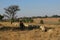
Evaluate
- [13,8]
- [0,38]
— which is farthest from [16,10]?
[0,38]

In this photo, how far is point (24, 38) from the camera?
13867mm

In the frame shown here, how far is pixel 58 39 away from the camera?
13.6 metres

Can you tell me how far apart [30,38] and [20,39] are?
76 centimetres

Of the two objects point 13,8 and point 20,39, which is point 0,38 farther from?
point 13,8

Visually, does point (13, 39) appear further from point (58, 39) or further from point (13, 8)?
point (13, 8)

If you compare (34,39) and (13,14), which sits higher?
(34,39)

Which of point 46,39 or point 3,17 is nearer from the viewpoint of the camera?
point 46,39

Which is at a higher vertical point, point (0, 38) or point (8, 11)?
Answer: point (0, 38)

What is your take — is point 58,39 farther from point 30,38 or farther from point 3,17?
point 3,17

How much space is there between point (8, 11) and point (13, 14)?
2142 millimetres

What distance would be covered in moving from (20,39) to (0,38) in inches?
56.6

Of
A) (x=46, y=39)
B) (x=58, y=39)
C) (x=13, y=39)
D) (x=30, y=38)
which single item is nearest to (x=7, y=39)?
(x=13, y=39)

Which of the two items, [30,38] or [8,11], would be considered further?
[8,11]

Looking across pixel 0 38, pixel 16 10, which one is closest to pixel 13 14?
pixel 16 10
